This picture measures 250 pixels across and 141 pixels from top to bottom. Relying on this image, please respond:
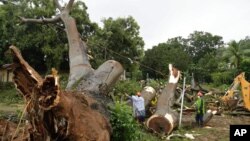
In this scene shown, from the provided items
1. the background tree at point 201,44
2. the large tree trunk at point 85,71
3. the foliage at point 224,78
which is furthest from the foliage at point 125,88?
the background tree at point 201,44

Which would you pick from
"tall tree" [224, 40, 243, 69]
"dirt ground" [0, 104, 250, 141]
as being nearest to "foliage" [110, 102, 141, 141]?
"dirt ground" [0, 104, 250, 141]

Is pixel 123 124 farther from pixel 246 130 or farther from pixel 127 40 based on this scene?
pixel 127 40

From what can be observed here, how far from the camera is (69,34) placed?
9.37 meters

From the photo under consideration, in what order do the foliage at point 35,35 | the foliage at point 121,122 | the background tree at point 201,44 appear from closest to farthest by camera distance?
the foliage at point 121,122 → the foliage at point 35,35 → the background tree at point 201,44

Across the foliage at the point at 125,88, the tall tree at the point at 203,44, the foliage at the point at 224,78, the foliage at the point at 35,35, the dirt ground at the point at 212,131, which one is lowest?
the dirt ground at the point at 212,131

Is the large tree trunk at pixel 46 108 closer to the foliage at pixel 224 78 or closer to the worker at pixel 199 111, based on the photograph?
the worker at pixel 199 111

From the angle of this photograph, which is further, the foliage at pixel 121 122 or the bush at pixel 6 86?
the bush at pixel 6 86

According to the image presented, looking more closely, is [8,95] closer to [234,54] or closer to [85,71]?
[85,71]

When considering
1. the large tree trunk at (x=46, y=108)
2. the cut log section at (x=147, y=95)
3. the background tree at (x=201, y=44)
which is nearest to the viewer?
the large tree trunk at (x=46, y=108)

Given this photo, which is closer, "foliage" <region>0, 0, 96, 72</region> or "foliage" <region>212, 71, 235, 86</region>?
"foliage" <region>0, 0, 96, 72</region>

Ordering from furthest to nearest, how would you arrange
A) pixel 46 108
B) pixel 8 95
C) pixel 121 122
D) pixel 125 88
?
pixel 8 95 < pixel 125 88 < pixel 121 122 < pixel 46 108

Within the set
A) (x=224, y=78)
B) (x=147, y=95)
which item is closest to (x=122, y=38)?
(x=224, y=78)

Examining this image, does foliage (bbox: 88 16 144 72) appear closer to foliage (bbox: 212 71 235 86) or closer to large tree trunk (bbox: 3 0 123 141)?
foliage (bbox: 212 71 235 86)

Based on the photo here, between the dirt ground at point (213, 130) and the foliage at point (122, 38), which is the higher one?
the foliage at point (122, 38)
